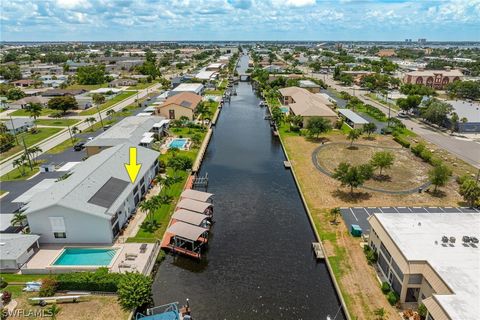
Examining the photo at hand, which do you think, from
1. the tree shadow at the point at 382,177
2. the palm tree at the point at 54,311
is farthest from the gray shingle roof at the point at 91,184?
the tree shadow at the point at 382,177

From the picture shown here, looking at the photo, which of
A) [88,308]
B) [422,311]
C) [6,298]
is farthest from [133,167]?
[422,311]

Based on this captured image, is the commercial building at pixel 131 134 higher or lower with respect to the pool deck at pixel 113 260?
higher

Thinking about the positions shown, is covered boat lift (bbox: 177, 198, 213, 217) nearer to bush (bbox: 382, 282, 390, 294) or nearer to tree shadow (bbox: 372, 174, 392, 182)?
bush (bbox: 382, 282, 390, 294)

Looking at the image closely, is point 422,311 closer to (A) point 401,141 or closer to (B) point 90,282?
(B) point 90,282

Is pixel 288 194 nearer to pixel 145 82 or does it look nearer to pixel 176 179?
pixel 176 179

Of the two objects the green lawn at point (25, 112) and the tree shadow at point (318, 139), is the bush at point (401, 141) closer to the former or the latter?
the tree shadow at point (318, 139)

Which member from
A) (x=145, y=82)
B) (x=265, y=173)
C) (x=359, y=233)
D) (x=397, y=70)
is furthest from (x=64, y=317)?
(x=397, y=70)
